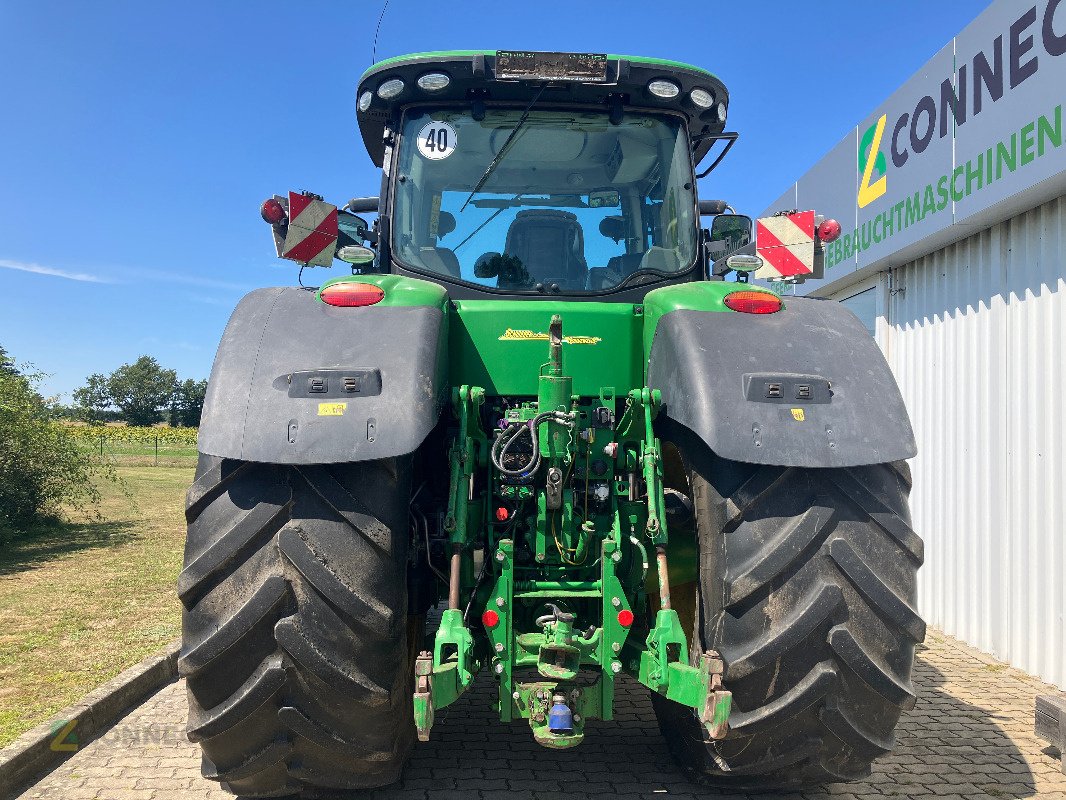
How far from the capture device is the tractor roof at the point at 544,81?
3.54m

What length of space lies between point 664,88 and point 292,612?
8.81 ft

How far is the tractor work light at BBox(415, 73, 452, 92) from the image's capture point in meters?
3.62

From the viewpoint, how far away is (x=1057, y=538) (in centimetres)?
503

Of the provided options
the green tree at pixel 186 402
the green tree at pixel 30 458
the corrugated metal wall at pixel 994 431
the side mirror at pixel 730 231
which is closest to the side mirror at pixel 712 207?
the side mirror at pixel 730 231

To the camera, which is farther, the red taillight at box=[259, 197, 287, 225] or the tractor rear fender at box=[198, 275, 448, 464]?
the red taillight at box=[259, 197, 287, 225]

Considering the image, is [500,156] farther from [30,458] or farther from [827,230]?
[30,458]

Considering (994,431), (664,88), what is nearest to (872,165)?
(994,431)

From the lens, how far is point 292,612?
2.54m

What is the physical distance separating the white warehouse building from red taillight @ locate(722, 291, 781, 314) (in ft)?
8.88

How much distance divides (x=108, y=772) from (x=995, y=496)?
556 cm

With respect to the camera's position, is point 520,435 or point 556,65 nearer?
point 520,435

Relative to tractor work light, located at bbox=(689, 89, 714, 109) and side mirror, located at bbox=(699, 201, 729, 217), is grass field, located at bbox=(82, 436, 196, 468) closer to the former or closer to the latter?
side mirror, located at bbox=(699, 201, 729, 217)

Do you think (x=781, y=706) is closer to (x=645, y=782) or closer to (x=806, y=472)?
(x=806, y=472)

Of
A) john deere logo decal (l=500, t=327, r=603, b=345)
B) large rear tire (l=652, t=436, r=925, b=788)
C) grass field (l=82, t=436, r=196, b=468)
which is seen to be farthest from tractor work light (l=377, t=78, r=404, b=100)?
grass field (l=82, t=436, r=196, b=468)
